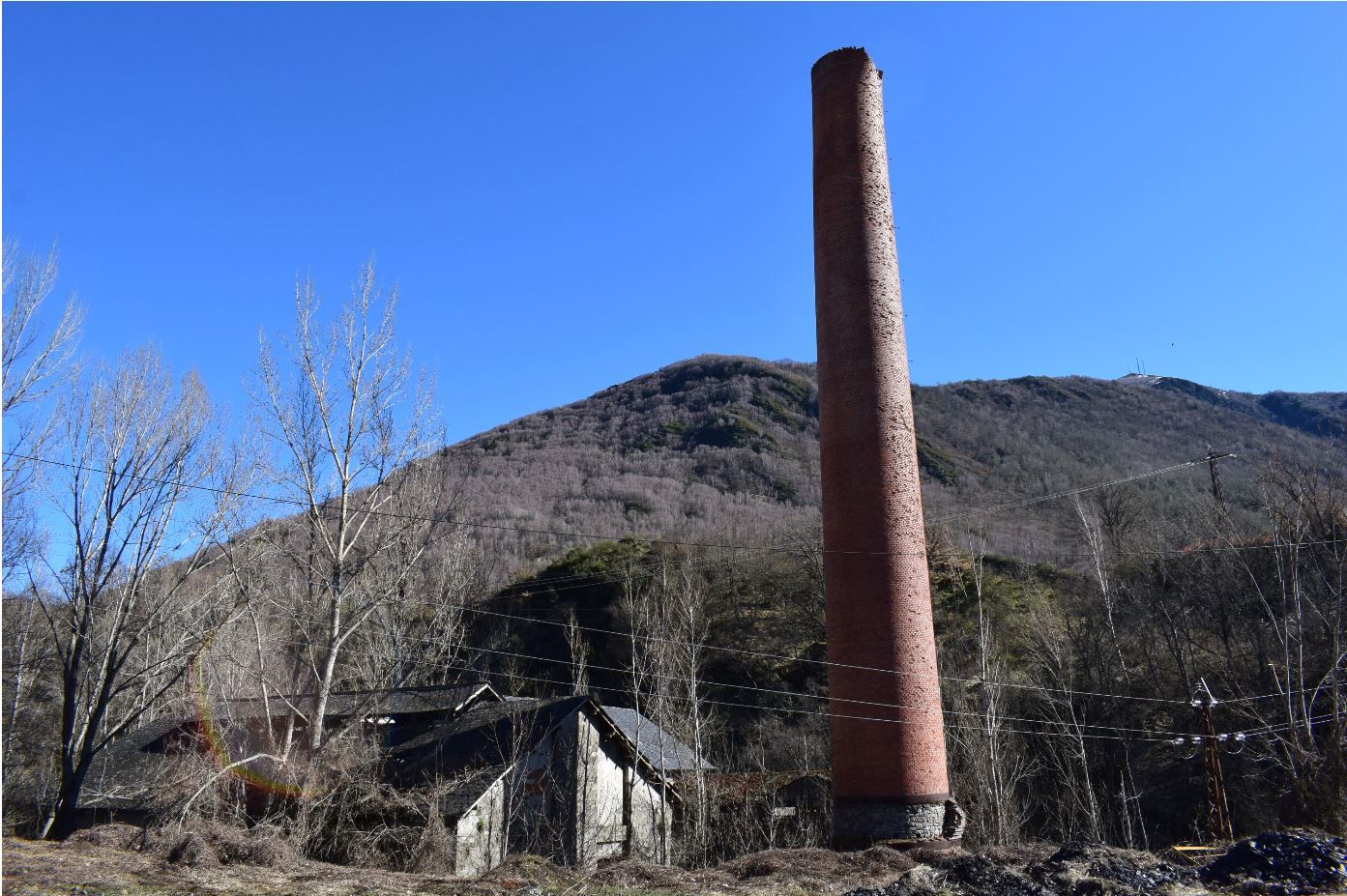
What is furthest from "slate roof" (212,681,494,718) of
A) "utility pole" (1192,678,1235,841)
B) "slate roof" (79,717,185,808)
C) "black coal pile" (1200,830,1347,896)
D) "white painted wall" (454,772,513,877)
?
"black coal pile" (1200,830,1347,896)

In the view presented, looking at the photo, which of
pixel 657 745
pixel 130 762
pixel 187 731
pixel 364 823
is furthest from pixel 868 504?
pixel 130 762

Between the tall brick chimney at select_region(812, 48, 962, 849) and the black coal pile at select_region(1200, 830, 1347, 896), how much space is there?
4.77 metres

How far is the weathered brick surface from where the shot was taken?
56.2 ft

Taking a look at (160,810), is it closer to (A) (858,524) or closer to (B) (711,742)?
(A) (858,524)

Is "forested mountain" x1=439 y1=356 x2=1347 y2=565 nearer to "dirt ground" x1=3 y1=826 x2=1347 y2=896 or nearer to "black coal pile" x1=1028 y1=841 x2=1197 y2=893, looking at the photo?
"black coal pile" x1=1028 y1=841 x2=1197 y2=893

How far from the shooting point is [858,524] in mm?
18406

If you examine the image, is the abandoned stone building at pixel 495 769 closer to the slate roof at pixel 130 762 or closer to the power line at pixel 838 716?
the slate roof at pixel 130 762

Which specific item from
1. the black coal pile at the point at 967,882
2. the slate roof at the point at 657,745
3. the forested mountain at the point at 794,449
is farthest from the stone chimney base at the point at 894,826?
the forested mountain at the point at 794,449

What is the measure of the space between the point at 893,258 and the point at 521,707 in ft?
52.2

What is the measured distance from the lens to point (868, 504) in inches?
727

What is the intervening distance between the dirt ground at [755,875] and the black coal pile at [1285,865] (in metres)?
0.02

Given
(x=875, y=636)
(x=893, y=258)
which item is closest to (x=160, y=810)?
(x=875, y=636)

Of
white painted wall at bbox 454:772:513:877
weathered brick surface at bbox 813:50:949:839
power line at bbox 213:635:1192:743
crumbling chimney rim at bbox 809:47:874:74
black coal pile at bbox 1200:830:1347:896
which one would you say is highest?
crumbling chimney rim at bbox 809:47:874:74

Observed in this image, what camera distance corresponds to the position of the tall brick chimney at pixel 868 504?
17047 millimetres
